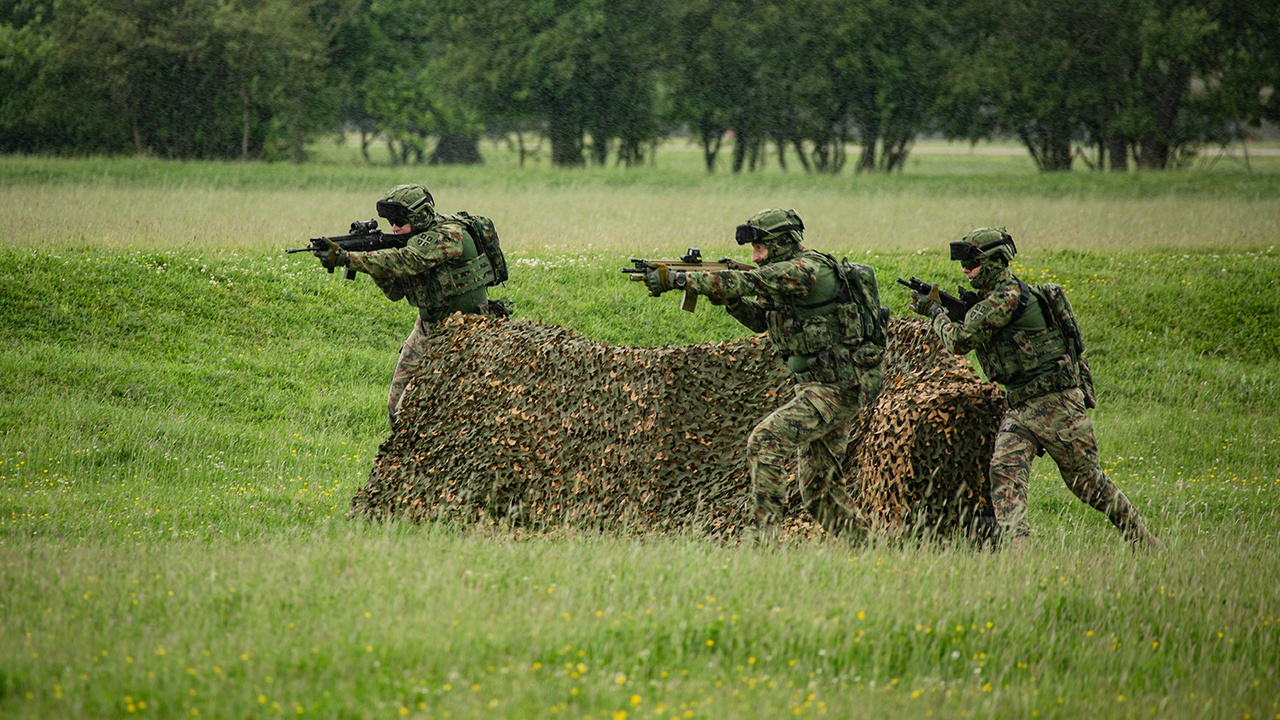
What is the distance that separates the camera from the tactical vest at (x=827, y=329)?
6711mm

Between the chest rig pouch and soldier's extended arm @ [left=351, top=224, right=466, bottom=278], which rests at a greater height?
soldier's extended arm @ [left=351, top=224, right=466, bottom=278]

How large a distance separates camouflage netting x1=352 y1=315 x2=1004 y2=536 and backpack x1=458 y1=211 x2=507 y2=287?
1064 millimetres

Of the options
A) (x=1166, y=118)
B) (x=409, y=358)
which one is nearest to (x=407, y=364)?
(x=409, y=358)

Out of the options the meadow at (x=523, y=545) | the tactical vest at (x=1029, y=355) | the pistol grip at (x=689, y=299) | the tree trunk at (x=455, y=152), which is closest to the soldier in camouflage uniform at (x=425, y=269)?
the meadow at (x=523, y=545)

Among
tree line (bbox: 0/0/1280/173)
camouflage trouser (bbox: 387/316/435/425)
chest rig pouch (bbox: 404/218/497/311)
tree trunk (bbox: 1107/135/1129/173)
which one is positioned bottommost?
camouflage trouser (bbox: 387/316/435/425)

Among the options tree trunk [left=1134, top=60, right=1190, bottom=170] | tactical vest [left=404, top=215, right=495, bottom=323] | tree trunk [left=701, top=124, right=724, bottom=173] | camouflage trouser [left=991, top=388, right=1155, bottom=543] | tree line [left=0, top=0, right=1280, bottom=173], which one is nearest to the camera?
camouflage trouser [left=991, top=388, right=1155, bottom=543]

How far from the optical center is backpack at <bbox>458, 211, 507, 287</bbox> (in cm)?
828

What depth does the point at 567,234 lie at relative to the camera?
17281mm

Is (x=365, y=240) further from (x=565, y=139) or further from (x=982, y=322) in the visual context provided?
(x=565, y=139)

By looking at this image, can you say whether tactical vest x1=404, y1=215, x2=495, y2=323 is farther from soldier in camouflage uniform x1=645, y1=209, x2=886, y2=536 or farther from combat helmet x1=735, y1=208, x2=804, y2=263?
combat helmet x1=735, y1=208, x2=804, y2=263

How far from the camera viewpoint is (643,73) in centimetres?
4775

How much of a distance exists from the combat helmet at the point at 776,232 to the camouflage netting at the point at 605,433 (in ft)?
2.34

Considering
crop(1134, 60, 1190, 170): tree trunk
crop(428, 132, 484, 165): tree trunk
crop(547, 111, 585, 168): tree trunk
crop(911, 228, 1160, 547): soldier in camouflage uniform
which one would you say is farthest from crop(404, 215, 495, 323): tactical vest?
crop(428, 132, 484, 165): tree trunk

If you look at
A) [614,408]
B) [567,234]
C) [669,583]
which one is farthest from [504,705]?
[567,234]
